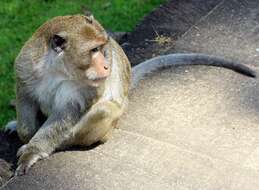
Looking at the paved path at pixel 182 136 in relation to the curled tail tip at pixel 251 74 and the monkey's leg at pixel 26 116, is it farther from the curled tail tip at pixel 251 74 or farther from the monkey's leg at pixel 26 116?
the monkey's leg at pixel 26 116

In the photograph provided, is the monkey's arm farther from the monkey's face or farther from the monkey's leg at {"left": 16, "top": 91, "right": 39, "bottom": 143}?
the monkey's face

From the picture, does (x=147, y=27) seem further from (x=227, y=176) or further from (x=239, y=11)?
(x=227, y=176)

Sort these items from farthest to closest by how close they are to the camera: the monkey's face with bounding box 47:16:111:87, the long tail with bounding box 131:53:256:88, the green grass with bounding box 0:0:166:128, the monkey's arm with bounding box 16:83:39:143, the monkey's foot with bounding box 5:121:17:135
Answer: the green grass with bounding box 0:0:166:128
the long tail with bounding box 131:53:256:88
the monkey's foot with bounding box 5:121:17:135
the monkey's arm with bounding box 16:83:39:143
the monkey's face with bounding box 47:16:111:87

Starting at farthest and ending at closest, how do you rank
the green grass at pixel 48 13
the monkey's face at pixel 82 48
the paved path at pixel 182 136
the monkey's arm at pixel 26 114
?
the green grass at pixel 48 13 < the monkey's arm at pixel 26 114 < the paved path at pixel 182 136 < the monkey's face at pixel 82 48

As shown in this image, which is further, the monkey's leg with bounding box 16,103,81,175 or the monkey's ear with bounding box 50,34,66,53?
the monkey's leg with bounding box 16,103,81,175

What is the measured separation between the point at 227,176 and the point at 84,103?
122 centimetres

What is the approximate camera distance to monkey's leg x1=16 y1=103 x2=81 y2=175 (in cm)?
536

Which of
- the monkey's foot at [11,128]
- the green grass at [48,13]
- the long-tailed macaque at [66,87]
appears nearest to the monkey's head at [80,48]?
the long-tailed macaque at [66,87]

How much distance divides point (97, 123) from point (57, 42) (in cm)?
75

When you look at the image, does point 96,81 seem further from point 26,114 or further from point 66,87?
point 26,114

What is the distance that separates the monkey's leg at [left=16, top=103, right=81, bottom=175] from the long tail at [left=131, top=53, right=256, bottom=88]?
4.05 feet

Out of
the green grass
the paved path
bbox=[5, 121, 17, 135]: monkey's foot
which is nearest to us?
the paved path

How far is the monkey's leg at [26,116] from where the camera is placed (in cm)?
548

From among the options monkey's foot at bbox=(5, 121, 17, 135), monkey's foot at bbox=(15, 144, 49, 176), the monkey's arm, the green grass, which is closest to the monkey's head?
the monkey's arm
